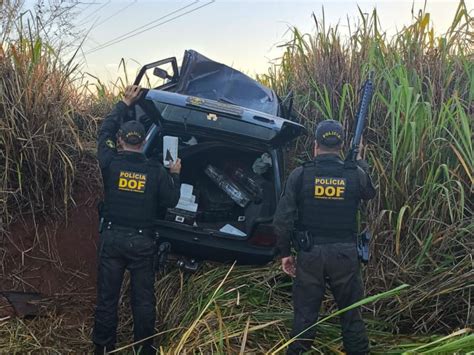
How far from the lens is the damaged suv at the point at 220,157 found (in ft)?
12.4

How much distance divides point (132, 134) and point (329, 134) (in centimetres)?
147

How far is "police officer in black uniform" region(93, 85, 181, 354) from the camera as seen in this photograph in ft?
11.8

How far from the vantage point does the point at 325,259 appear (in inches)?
128

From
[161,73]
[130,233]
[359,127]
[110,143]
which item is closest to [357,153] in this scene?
[359,127]

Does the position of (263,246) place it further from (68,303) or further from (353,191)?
(68,303)

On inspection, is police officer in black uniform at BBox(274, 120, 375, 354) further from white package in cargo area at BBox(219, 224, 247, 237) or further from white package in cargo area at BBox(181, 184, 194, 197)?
white package in cargo area at BBox(181, 184, 194, 197)

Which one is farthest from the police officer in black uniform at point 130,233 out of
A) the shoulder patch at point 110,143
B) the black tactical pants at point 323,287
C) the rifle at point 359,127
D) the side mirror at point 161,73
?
the side mirror at point 161,73

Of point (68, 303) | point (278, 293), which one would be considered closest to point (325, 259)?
point (278, 293)

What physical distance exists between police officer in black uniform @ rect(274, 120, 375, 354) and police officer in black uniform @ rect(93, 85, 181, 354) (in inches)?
40.5

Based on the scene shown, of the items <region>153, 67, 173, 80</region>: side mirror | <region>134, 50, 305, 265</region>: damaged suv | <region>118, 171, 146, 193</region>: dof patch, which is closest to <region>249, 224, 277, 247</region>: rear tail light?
<region>134, 50, 305, 265</region>: damaged suv

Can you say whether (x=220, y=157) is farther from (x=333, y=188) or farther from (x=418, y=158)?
(x=418, y=158)

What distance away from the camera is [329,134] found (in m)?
3.35

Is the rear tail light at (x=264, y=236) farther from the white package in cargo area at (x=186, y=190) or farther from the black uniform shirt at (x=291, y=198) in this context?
the white package in cargo area at (x=186, y=190)

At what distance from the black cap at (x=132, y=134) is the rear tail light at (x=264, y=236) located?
115cm
